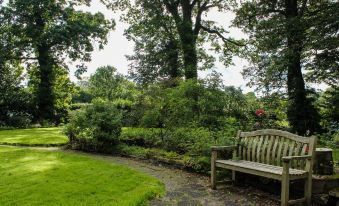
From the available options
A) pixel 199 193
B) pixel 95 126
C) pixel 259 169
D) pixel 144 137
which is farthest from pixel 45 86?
pixel 259 169

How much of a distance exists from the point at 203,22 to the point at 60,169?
18154mm

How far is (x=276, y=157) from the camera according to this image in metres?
6.80

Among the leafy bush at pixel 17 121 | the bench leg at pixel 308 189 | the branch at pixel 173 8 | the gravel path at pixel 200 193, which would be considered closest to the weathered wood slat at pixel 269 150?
the gravel path at pixel 200 193

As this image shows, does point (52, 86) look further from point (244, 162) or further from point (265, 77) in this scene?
point (244, 162)

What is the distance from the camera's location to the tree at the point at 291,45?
12.8 meters

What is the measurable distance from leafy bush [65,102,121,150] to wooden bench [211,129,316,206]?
535 centimetres

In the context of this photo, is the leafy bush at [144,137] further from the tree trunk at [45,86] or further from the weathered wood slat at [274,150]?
the tree trunk at [45,86]

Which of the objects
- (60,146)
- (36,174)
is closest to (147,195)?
(36,174)

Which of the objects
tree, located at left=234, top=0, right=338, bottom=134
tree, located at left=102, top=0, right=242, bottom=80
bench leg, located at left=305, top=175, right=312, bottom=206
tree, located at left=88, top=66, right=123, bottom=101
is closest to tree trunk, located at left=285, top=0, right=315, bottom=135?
tree, located at left=234, top=0, right=338, bottom=134

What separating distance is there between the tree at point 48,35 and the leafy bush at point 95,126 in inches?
519

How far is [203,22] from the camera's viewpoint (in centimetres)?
2431

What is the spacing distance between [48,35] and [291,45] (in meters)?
16.8

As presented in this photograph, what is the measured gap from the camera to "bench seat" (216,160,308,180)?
5.75 metres

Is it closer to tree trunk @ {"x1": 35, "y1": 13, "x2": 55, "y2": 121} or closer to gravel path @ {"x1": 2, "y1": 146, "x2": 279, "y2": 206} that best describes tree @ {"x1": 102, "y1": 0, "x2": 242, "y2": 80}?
tree trunk @ {"x1": 35, "y1": 13, "x2": 55, "y2": 121}
